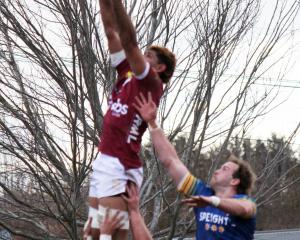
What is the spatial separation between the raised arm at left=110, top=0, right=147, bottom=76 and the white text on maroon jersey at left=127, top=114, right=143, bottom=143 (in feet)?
0.96

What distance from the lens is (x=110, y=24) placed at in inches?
140

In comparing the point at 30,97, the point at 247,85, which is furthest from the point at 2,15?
the point at 247,85

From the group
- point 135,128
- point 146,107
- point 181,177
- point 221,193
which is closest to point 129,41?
point 146,107

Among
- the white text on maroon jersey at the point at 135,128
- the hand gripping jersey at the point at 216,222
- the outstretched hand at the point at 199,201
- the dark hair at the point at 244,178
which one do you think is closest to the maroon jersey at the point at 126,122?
the white text on maroon jersey at the point at 135,128

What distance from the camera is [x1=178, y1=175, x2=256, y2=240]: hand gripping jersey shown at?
3846mm

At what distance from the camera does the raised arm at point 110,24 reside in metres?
3.43

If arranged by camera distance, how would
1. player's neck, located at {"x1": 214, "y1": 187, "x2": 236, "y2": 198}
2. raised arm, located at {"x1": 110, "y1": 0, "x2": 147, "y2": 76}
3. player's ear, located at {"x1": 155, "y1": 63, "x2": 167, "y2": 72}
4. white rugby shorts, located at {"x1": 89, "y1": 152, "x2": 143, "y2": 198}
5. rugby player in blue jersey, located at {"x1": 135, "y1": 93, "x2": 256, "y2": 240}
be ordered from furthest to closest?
player's neck, located at {"x1": 214, "y1": 187, "x2": 236, "y2": 198} → rugby player in blue jersey, located at {"x1": 135, "y1": 93, "x2": 256, "y2": 240} → player's ear, located at {"x1": 155, "y1": 63, "x2": 167, "y2": 72} → white rugby shorts, located at {"x1": 89, "y1": 152, "x2": 143, "y2": 198} → raised arm, located at {"x1": 110, "y1": 0, "x2": 147, "y2": 76}

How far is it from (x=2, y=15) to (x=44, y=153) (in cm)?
140

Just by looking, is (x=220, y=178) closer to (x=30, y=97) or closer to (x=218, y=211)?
(x=218, y=211)

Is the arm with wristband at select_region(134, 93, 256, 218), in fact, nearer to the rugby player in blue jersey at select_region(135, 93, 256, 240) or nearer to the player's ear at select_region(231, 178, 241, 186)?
the rugby player in blue jersey at select_region(135, 93, 256, 240)

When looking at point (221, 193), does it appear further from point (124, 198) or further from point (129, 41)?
point (129, 41)

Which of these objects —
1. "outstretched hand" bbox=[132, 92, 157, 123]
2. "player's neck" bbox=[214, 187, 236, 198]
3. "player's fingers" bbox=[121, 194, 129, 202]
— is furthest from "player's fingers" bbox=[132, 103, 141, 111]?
"player's neck" bbox=[214, 187, 236, 198]

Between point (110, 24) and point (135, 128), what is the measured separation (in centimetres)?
62

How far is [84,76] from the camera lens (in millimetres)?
5473
